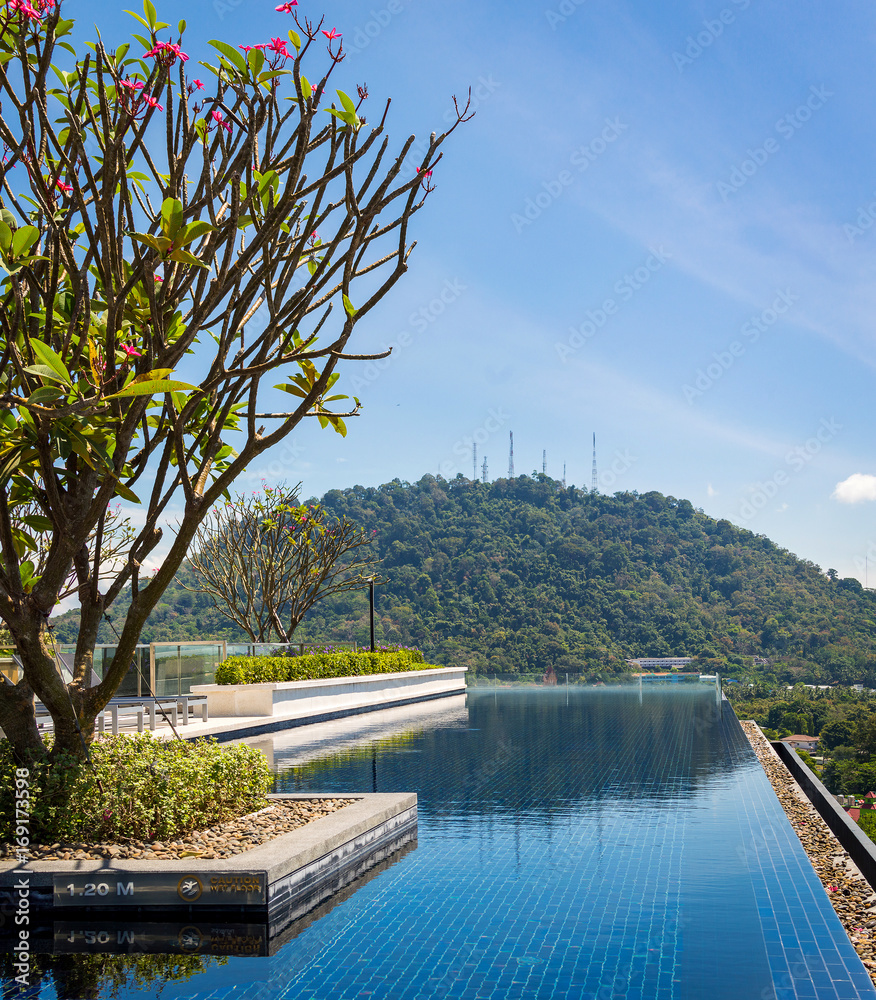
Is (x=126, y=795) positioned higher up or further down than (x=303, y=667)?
higher up

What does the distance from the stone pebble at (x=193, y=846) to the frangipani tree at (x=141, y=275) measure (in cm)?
83

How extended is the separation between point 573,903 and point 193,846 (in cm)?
242

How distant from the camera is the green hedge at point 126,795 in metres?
5.50

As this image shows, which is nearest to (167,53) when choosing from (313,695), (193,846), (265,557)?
(193,846)

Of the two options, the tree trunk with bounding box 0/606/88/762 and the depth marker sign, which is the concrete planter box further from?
the depth marker sign

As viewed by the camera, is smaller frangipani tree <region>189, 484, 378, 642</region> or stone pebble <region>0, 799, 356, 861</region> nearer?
stone pebble <region>0, 799, 356, 861</region>

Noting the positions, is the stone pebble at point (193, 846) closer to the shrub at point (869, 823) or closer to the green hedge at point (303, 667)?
the shrub at point (869, 823)

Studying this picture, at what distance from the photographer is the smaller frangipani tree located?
23672mm

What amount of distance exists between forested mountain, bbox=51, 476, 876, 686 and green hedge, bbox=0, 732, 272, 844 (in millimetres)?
27410

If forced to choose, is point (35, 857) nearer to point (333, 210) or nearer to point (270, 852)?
point (270, 852)

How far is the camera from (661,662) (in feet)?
140

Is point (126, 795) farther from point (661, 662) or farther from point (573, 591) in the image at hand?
point (573, 591)

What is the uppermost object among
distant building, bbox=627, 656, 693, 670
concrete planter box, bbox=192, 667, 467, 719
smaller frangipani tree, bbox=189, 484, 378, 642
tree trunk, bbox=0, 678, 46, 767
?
smaller frangipani tree, bbox=189, 484, 378, 642

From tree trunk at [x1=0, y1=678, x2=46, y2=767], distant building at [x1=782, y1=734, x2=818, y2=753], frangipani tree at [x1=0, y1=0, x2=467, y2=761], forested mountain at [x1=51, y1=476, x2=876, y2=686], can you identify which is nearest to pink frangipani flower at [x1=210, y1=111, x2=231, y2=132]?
frangipani tree at [x1=0, y1=0, x2=467, y2=761]
